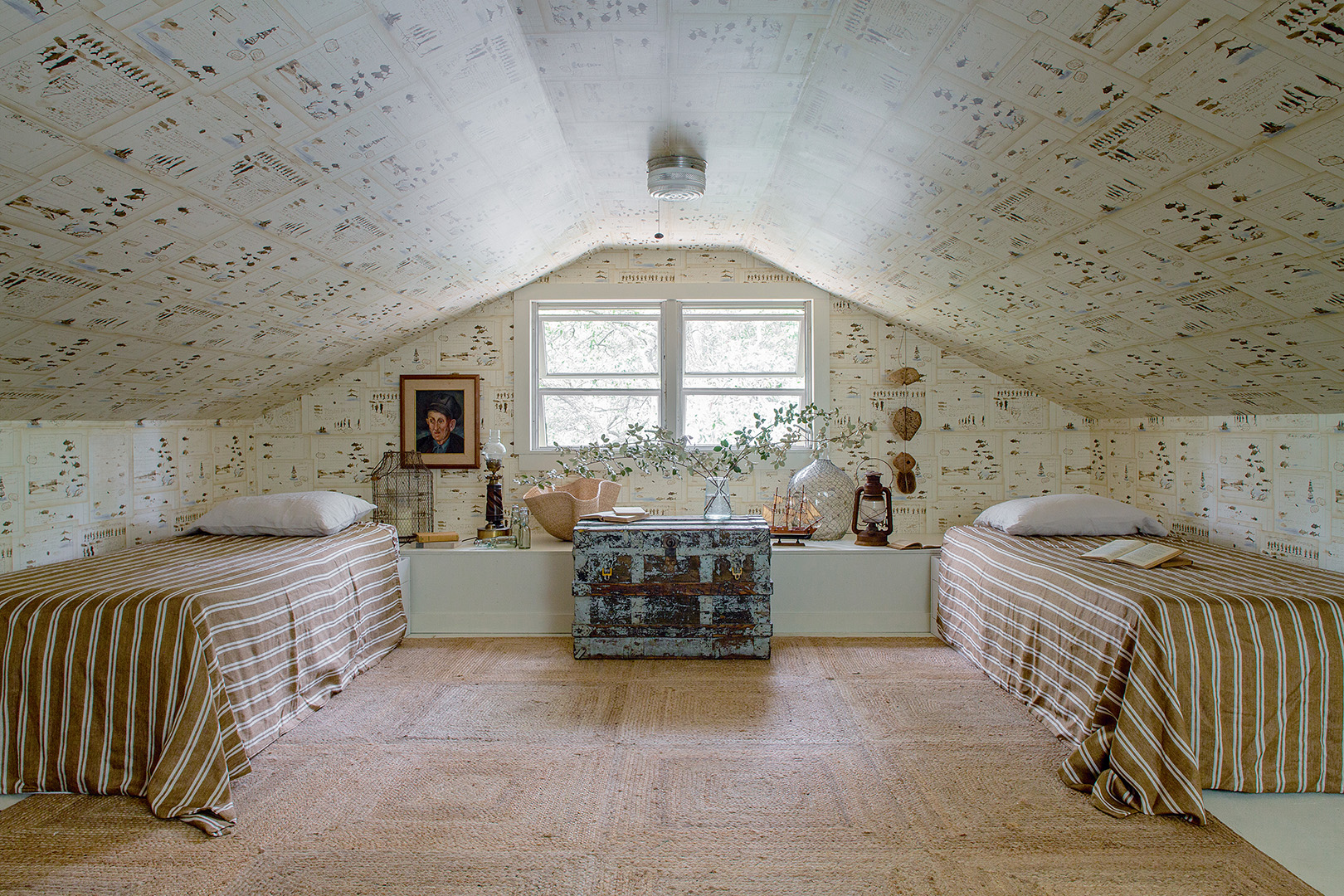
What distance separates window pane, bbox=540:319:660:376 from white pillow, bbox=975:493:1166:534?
7.18 ft

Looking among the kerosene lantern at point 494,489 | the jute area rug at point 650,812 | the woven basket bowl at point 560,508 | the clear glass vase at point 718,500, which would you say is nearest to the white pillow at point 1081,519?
the jute area rug at point 650,812

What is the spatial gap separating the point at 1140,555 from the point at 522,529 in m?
2.73

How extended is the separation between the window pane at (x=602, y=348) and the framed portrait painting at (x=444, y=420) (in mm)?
494

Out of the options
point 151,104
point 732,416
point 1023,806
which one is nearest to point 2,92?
point 151,104

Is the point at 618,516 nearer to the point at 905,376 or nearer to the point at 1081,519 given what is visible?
the point at 905,376

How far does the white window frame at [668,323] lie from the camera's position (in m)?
4.43

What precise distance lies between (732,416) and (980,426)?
143cm

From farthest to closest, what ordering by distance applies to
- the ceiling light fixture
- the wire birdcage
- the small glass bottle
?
the wire birdcage
the small glass bottle
the ceiling light fixture

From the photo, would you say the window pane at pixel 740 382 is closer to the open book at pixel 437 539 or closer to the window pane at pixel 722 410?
the window pane at pixel 722 410

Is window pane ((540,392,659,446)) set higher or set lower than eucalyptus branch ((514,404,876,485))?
higher

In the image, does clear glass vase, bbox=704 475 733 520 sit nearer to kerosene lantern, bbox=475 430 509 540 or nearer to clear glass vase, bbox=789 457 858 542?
clear glass vase, bbox=789 457 858 542

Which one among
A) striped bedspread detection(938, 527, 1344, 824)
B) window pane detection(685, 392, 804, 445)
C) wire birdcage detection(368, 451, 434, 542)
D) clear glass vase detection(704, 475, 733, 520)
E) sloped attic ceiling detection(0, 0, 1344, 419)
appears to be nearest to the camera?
sloped attic ceiling detection(0, 0, 1344, 419)

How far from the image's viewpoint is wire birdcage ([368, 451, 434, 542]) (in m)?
4.38

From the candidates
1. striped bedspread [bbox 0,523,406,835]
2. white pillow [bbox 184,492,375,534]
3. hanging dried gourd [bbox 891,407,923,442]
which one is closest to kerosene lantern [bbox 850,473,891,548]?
hanging dried gourd [bbox 891,407,923,442]
